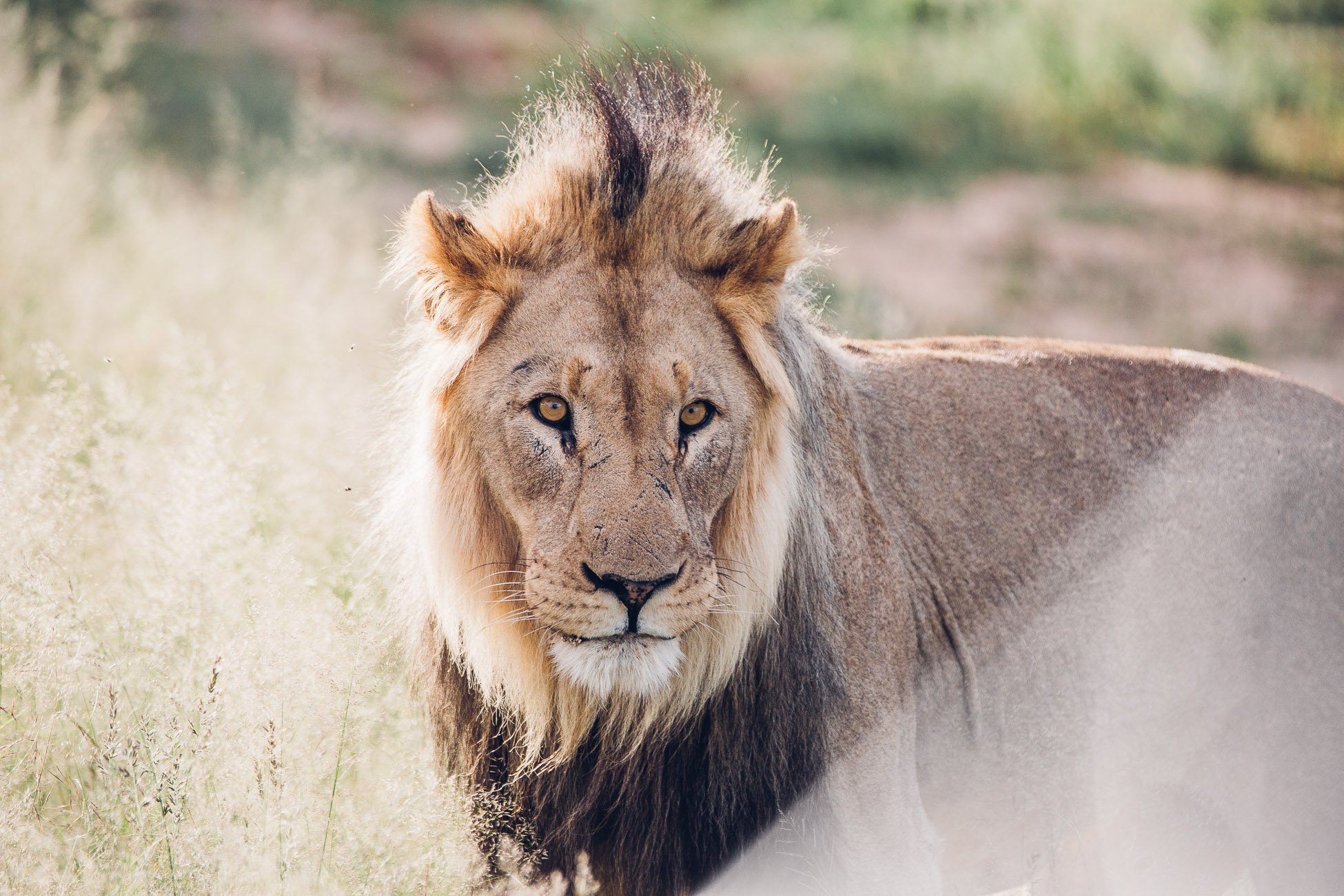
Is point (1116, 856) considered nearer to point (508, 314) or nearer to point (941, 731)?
point (941, 731)

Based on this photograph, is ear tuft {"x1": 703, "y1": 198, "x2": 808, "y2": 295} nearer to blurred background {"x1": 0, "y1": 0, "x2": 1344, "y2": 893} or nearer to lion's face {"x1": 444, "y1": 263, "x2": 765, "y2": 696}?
lion's face {"x1": 444, "y1": 263, "x2": 765, "y2": 696}

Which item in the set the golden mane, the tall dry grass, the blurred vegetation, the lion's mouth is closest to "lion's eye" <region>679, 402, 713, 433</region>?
the golden mane

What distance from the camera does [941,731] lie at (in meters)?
3.70

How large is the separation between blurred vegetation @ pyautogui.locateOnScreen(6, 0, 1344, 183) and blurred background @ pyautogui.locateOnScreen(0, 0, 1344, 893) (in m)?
0.05

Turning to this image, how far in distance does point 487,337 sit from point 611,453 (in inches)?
18.3

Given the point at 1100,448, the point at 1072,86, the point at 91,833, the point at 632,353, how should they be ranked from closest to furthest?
the point at 632,353 < the point at 91,833 < the point at 1100,448 < the point at 1072,86

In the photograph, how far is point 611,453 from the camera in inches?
121

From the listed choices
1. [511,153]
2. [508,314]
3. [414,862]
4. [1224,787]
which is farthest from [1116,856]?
[511,153]

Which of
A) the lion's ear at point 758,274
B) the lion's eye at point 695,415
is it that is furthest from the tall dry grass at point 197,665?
the lion's ear at point 758,274

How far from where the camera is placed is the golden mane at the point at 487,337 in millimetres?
3281

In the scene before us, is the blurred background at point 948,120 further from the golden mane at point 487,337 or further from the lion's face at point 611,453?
the lion's face at point 611,453

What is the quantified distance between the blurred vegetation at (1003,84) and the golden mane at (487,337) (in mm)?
9697

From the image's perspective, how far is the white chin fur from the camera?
2.97 metres

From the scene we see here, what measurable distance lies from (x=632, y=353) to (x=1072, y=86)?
13.6 m
